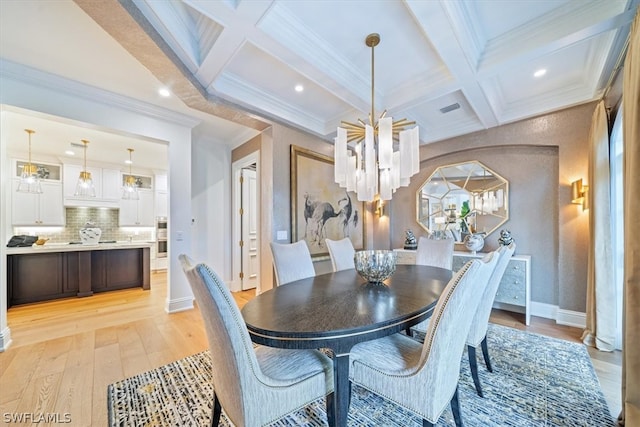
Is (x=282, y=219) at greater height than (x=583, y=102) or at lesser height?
lesser

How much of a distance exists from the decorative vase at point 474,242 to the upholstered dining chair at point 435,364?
250 cm

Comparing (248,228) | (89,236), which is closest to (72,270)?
(89,236)

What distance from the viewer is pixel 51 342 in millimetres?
2551

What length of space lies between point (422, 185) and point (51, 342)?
5.18 metres

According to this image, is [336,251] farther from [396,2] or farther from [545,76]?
[545,76]

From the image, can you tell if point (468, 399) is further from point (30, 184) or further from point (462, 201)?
point (30, 184)

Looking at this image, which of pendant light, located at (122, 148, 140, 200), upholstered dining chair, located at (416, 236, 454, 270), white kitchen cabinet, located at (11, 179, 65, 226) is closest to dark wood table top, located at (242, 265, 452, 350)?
upholstered dining chair, located at (416, 236, 454, 270)

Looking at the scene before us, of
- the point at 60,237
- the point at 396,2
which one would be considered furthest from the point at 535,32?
the point at 60,237

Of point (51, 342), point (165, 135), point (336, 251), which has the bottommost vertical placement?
point (51, 342)

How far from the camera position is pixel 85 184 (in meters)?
4.66

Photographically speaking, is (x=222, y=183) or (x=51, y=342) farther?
(x=222, y=183)

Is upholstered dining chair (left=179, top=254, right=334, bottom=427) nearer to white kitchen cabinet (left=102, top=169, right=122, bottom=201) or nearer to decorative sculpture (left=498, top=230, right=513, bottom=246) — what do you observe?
decorative sculpture (left=498, top=230, right=513, bottom=246)

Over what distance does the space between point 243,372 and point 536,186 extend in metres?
4.06

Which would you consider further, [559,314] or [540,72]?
[559,314]
